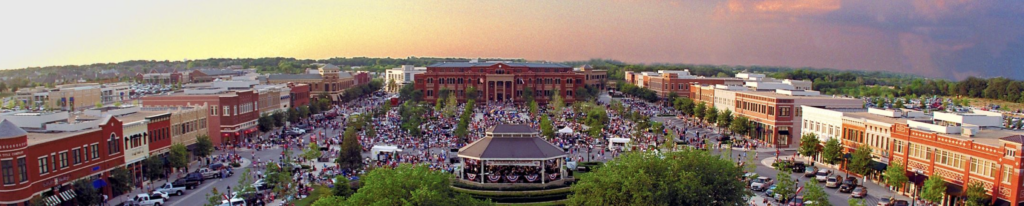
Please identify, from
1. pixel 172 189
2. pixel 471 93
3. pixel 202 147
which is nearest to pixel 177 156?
pixel 202 147

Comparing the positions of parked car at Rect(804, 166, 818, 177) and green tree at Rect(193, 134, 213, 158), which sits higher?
green tree at Rect(193, 134, 213, 158)

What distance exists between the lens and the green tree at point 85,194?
3350cm

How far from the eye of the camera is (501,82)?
10931 cm

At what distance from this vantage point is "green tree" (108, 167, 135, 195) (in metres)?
36.2

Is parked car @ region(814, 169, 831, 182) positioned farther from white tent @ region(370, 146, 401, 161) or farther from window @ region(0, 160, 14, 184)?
window @ region(0, 160, 14, 184)

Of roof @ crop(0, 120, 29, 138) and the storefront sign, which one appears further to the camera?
the storefront sign

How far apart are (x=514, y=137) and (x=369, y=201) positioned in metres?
15.9

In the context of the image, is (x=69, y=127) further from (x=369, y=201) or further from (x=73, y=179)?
(x=369, y=201)

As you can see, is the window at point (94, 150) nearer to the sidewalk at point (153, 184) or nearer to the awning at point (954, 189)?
the sidewalk at point (153, 184)

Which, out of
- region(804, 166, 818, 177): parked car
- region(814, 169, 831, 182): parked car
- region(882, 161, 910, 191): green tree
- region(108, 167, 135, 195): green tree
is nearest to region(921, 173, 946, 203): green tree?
region(882, 161, 910, 191): green tree

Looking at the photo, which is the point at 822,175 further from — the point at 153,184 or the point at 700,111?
the point at 153,184

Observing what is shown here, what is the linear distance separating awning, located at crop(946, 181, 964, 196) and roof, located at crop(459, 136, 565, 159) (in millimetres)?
20240

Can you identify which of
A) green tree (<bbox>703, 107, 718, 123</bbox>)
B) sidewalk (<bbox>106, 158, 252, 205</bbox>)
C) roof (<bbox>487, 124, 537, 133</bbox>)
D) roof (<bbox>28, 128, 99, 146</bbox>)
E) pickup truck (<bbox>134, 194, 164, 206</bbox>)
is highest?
roof (<bbox>487, 124, 537, 133</bbox>)

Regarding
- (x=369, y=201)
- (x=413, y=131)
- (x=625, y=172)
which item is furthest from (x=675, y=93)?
(x=369, y=201)
